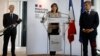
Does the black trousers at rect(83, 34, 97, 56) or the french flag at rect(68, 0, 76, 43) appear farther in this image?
the french flag at rect(68, 0, 76, 43)

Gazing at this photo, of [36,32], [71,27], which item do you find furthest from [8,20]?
[71,27]

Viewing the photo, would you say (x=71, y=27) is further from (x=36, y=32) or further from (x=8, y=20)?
(x=8, y=20)

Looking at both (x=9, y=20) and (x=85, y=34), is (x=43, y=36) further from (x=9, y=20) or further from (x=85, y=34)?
(x=85, y=34)

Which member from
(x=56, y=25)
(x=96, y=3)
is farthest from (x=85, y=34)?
(x=96, y=3)

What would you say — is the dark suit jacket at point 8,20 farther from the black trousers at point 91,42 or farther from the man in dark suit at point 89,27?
the black trousers at point 91,42

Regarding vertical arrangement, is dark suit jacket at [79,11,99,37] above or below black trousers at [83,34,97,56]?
above

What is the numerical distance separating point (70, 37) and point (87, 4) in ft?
7.02

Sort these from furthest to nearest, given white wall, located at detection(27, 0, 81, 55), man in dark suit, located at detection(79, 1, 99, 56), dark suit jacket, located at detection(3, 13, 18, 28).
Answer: white wall, located at detection(27, 0, 81, 55), dark suit jacket, located at detection(3, 13, 18, 28), man in dark suit, located at detection(79, 1, 99, 56)

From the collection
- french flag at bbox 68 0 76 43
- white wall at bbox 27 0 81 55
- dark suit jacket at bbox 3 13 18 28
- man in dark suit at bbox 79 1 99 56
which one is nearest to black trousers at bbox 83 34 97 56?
man in dark suit at bbox 79 1 99 56

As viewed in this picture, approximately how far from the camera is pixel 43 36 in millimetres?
7328

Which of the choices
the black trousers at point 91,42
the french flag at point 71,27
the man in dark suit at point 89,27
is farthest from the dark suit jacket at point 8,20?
the black trousers at point 91,42

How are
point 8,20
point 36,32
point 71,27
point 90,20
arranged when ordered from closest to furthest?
point 90,20 → point 8,20 → point 71,27 → point 36,32

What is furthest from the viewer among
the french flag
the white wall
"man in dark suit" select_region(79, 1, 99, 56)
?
the white wall

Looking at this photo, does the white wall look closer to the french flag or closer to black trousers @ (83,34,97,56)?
the french flag
